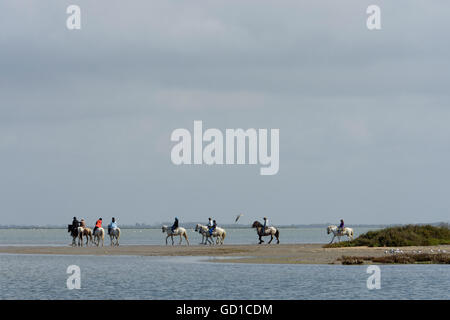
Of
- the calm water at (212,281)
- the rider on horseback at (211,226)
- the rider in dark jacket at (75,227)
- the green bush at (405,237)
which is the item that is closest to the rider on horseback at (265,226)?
the rider on horseback at (211,226)

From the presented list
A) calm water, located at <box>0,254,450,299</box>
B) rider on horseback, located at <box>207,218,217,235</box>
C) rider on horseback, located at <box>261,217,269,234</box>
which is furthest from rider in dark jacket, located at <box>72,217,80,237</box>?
calm water, located at <box>0,254,450,299</box>

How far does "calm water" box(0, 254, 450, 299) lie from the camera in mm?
29859

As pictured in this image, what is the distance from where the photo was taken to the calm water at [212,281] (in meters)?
29.9

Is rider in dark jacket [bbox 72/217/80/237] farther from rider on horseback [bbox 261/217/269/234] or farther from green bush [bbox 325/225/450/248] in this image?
green bush [bbox 325/225/450/248]

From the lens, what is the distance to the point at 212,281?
3409 centimetres

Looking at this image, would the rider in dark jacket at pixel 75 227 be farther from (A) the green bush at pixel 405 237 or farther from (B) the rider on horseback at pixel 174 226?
(A) the green bush at pixel 405 237

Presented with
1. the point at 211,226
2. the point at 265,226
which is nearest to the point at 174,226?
the point at 211,226

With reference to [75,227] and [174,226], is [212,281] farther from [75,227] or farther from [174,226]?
[75,227]

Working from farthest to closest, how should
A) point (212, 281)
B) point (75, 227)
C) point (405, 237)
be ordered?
point (75, 227)
point (405, 237)
point (212, 281)

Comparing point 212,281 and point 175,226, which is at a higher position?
point 175,226

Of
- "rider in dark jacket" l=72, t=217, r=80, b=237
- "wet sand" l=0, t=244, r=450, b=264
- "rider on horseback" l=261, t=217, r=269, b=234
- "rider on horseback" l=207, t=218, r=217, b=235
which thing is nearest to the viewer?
"wet sand" l=0, t=244, r=450, b=264

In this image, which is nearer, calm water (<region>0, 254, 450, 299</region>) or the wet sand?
calm water (<region>0, 254, 450, 299</region>)

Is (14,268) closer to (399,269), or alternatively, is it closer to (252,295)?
(252,295)
